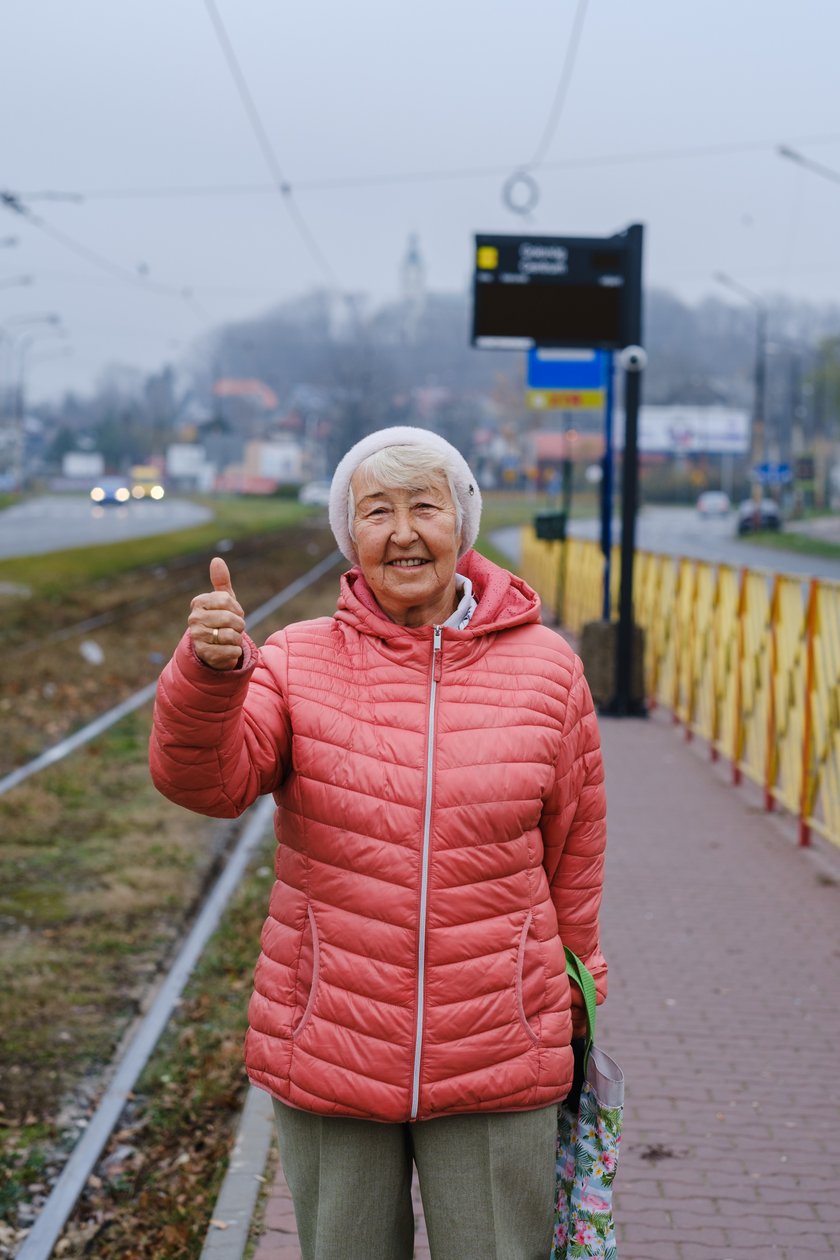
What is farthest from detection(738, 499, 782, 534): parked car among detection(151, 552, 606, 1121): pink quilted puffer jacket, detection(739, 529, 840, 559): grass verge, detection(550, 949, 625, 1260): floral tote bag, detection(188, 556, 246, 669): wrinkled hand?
detection(188, 556, 246, 669): wrinkled hand

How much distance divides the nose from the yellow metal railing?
5.70 m

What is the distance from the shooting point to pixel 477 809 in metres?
2.56

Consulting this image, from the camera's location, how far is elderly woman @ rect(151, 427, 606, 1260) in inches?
99.0

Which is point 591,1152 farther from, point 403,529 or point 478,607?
point 403,529

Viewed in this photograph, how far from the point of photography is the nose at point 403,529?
2668mm

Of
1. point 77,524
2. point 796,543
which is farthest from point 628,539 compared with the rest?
point 77,524

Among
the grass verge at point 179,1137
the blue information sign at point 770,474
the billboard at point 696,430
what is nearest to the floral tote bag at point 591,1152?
the grass verge at point 179,1137

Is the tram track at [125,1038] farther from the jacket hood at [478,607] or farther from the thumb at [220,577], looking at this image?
the thumb at [220,577]

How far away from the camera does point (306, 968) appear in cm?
259

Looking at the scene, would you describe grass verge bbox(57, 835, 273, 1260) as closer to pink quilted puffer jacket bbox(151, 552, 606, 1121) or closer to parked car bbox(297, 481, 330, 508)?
pink quilted puffer jacket bbox(151, 552, 606, 1121)

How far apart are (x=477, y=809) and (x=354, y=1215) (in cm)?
69

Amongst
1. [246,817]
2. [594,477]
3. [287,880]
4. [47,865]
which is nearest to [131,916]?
[47,865]

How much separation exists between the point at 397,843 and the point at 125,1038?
12.0 ft

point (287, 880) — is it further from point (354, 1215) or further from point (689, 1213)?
point (689, 1213)
